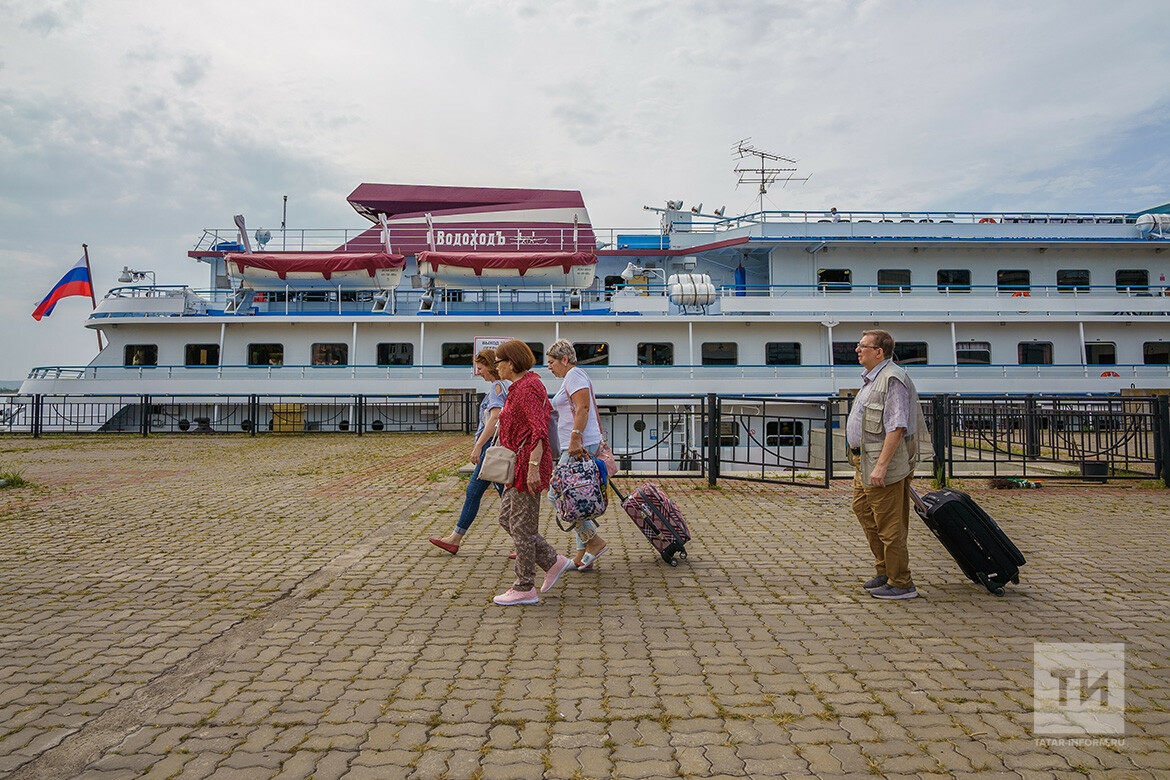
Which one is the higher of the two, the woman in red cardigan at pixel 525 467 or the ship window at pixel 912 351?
the ship window at pixel 912 351

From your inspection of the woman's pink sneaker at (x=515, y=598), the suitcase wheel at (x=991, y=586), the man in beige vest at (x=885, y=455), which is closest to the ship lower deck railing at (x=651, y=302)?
the man in beige vest at (x=885, y=455)

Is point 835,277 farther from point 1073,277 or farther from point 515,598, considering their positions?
point 515,598

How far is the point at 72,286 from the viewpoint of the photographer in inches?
840

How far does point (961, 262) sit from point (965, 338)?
132 inches

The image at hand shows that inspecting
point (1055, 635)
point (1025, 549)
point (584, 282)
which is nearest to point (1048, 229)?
point (584, 282)

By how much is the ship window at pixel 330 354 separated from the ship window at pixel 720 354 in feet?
39.6

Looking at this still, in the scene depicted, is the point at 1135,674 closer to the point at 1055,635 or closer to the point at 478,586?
the point at 1055,635

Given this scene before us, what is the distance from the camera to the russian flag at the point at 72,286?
20953 mm

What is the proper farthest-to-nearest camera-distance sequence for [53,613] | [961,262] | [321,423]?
1. [961,262]
2. [321,423]
3. [53,613]

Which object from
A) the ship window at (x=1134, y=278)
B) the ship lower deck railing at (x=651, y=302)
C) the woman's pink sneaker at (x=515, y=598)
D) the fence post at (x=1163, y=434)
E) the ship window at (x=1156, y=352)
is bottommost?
the woman's pink sneaker at (x=515, y=598)

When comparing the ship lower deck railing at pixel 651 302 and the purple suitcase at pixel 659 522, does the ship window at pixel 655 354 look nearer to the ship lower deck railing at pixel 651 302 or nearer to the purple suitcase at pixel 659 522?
the ship lower deck railing at pixel 651 302

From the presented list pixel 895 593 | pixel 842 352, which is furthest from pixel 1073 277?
pixel 895 593

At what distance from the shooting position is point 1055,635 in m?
3.81

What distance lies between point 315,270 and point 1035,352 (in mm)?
24648
